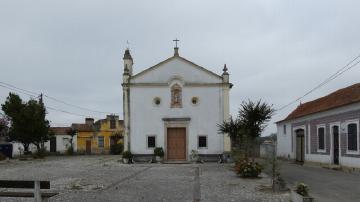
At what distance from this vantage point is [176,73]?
29391 mm

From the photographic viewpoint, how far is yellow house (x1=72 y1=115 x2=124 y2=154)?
5434 centimetres

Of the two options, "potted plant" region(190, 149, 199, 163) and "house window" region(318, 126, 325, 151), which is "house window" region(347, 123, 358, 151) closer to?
"house window" region(318, 126, 325, 151)

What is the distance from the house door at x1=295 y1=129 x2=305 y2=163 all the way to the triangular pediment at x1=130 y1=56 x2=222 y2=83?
7120 mm

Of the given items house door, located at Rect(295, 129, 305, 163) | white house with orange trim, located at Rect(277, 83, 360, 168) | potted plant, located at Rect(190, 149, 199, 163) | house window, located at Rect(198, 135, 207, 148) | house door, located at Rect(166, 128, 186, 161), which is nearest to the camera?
white house with orange trim, located at Rect(277, 83, 360, 168)

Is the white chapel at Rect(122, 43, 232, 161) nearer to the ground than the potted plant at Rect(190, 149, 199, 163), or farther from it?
farther from it

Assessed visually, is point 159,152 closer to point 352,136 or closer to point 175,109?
point 175,109

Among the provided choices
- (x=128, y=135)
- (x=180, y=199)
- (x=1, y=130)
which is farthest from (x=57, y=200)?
(x=1, y=130)

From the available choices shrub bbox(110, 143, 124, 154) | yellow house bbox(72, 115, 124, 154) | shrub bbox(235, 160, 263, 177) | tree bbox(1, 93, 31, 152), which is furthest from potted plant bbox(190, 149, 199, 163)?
yellow house bbox(72, 115, 124, 154)

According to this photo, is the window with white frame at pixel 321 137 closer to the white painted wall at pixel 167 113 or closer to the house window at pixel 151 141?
the white painted wall at pixel 167 113

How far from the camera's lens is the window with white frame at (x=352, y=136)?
20750 mm

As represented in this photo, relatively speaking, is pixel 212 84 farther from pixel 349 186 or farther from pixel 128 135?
pixel 349 186

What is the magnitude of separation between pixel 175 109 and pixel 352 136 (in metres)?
11.6

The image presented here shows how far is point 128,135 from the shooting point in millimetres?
28891

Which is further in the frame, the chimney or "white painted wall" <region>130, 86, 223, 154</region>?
the chimney
